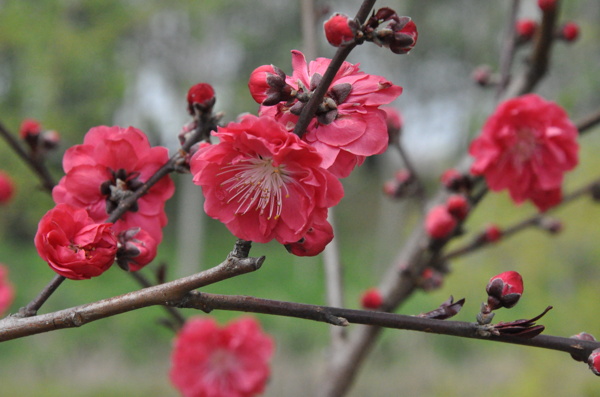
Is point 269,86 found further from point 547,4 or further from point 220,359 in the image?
point 220,359

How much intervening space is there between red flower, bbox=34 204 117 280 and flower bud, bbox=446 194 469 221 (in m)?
0.67

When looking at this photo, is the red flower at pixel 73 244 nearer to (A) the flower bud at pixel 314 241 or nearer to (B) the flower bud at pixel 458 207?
(A) the flower bud at pixel 314 241

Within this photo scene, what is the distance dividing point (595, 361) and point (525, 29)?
1053 mm

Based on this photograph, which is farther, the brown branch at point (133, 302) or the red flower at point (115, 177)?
the red flower at point (115, 177)

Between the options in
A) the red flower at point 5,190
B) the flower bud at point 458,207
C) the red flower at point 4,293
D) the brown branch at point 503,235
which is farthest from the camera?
the red flower at point 4,293

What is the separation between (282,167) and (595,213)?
301 cm

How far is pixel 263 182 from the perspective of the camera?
0.55m

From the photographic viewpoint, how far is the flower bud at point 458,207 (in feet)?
3.32

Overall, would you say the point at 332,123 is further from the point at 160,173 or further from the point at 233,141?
the point at 160,173

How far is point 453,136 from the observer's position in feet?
32.1

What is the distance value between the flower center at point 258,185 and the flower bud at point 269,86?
63 millimetres

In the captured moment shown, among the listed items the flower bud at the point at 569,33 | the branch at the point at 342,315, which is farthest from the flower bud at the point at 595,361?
the flower bud at the point at 569,33

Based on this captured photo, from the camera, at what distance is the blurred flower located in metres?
0.55

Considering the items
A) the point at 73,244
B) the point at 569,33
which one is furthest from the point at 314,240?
the point at 569,33
